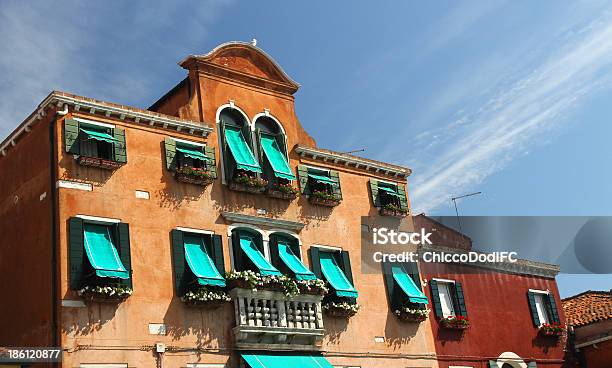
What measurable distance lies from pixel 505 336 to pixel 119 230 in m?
15.2

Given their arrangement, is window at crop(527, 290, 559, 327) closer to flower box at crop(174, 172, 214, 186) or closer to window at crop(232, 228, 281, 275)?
window at crop(232, 228, 281, 275)

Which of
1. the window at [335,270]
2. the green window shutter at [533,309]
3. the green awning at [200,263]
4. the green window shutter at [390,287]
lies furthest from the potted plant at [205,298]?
the green window shutter at [533,309]

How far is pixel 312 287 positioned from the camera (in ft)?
70.9

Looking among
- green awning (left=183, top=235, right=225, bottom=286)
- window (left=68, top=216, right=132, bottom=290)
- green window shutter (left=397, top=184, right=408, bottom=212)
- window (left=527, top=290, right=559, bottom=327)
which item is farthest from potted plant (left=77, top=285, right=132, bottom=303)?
window (left=527, top=290, right=559, bottom=327)

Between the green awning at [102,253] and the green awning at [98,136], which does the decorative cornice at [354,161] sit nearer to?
the green awning at [98,136]

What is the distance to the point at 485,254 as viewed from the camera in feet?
94.2

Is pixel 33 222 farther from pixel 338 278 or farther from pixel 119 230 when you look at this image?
pixel 338 278

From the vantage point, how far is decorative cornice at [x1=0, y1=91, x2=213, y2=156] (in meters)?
19.4

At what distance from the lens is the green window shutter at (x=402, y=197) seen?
2641 cm

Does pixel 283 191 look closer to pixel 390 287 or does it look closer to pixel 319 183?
pixel 319 183

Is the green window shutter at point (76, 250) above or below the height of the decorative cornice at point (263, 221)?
below

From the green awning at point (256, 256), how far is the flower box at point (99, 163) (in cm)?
404

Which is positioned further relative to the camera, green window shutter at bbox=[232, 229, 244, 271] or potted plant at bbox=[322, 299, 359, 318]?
potted plant at bbox=[322, 299, 359, 318]

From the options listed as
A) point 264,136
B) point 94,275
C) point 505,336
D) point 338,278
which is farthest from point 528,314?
point 94,275
